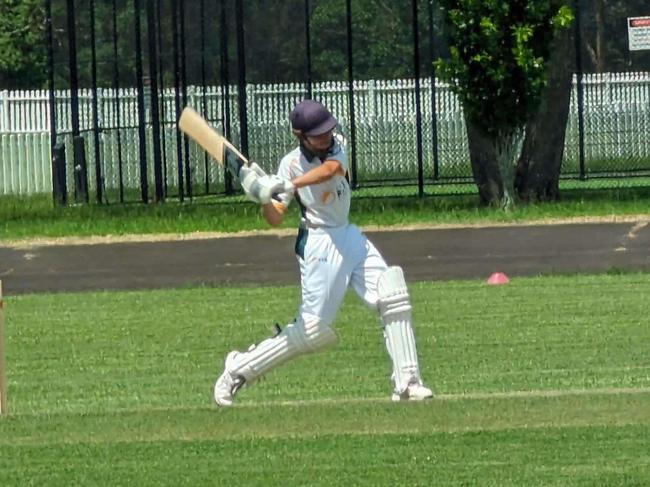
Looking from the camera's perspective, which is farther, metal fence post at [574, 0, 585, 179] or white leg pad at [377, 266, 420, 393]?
metal fence post at [574, 0, 585, 179]

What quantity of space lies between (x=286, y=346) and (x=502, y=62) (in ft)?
49.1

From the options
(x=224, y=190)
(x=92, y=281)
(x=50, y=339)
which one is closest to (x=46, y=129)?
(x=224, y=190)

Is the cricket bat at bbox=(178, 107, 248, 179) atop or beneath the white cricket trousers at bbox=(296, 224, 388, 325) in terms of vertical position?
atop

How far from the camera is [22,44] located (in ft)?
160

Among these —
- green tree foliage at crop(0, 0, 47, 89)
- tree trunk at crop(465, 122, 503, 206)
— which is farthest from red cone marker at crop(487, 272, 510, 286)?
green tree foliage at crop(0, 0, 47, 89)

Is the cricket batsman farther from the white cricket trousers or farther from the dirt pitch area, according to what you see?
the dirt pitch area

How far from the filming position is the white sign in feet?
109

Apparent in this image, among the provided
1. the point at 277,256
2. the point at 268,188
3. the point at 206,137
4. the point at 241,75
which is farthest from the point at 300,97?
the point at 268,188

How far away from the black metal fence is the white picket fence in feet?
0.12

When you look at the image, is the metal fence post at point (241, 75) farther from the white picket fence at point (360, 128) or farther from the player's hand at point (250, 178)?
the player's hand at point (250, 178)

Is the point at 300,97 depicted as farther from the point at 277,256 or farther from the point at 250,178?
the point at 250,178

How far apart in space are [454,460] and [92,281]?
1217 cm

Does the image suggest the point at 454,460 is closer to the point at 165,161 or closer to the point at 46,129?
the point at 165,161

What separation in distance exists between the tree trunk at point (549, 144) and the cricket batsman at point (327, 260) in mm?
16946
